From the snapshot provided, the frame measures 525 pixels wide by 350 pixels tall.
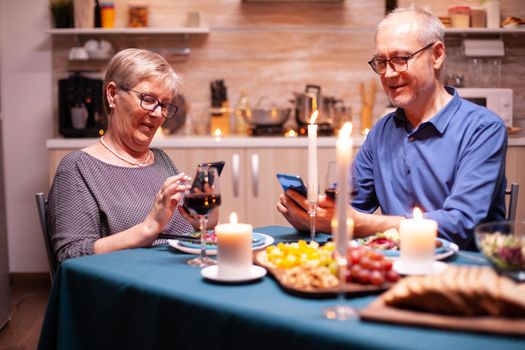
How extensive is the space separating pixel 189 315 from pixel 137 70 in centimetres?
114

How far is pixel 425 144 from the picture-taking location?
7.31ft

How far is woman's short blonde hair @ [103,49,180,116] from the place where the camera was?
86.8 inches

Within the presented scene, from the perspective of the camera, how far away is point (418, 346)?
0.97m

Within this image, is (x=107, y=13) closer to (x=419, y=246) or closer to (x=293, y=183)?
(x=293, y=183)

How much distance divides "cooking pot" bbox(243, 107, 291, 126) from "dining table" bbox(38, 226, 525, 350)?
8.53 feet

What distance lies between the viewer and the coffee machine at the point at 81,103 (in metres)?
4.34

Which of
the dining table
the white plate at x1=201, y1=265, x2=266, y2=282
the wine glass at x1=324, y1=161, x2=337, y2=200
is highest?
the wine glass at x1=324, y1=161, x2=337, y2=200

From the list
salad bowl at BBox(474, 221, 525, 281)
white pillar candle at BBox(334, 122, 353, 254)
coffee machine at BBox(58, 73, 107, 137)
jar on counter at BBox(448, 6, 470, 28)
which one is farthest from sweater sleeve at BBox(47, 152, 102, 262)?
jar on counter at BBox(448, 6, 470, 28)

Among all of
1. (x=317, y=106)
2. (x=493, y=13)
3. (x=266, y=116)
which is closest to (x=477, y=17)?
(x=493, y=13)

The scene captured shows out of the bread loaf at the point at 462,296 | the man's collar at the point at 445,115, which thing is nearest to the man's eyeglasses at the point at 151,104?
the man's collar at the point at 445,115

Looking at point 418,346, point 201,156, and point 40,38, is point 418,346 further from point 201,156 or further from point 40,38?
point 40,38

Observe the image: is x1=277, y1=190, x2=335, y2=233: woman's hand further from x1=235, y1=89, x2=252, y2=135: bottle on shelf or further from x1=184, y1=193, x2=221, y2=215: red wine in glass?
x1=235, y1=89, x2=252, y2=135: bottle on shelf

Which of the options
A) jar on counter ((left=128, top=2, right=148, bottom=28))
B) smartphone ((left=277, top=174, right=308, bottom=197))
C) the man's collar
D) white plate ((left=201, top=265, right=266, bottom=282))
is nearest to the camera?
white plate ((left=201, top=265, right=266, bottom=282))

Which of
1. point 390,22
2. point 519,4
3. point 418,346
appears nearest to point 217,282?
point 418,346
